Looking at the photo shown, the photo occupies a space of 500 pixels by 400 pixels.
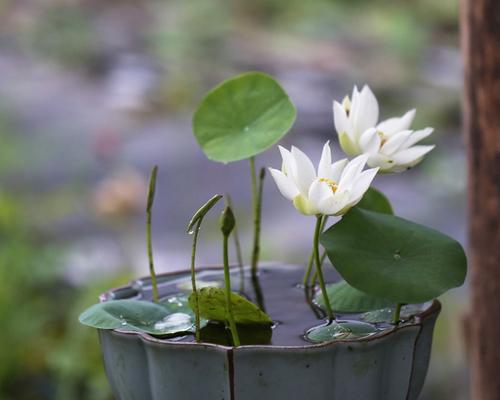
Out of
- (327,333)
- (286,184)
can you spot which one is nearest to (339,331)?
(327,333)

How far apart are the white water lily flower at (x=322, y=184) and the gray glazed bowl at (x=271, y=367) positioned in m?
0.10

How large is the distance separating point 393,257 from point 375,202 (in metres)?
0.11

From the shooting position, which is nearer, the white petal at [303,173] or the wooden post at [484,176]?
the white petal at [303,173]

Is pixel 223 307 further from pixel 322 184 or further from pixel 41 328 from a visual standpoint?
pixel 41 328

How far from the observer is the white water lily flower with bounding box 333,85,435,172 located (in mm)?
643

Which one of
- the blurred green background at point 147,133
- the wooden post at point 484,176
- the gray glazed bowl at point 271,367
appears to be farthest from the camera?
the blurred green background at point 147,133

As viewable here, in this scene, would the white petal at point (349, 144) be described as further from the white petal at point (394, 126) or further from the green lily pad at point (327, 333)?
the green lily pad at point (327, 333)

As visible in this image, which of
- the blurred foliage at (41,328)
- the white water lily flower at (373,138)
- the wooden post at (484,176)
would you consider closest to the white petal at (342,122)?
the white water lily flower at (373,138)

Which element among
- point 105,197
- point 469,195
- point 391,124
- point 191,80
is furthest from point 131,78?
point 391,124

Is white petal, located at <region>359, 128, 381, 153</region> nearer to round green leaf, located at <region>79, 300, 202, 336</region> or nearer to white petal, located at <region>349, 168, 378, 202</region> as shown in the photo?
white petal, located at <region>349, 168, 378, 202</region>

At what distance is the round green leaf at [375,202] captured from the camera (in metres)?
0.72

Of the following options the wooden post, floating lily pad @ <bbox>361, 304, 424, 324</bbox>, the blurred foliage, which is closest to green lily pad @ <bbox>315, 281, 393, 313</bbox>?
floating lily pad @ <bbox>361, 304, 424, 324</bbox>

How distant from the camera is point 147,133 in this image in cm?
352

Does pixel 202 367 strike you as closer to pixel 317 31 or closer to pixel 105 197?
pixel 105 197
